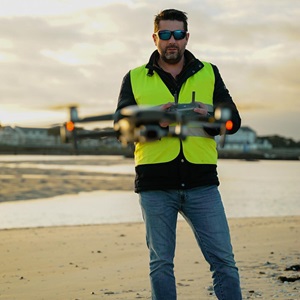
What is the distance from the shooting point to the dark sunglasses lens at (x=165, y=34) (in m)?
4.15

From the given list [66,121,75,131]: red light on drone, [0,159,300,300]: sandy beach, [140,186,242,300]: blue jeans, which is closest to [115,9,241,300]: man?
[140,186,242,300]: blue jeans

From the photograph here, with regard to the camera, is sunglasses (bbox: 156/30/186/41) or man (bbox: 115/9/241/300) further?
man (bbox: 115/9/241/300)

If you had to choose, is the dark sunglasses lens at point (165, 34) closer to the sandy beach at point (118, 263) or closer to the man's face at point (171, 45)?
the man's face at point (171, 45)

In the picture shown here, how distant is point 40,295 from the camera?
7145 mm

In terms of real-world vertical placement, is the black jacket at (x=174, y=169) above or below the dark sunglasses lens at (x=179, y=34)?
below

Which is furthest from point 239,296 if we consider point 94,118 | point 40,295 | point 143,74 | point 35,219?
point 35,219

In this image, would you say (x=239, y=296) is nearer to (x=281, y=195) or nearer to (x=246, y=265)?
(x=246, y=265)

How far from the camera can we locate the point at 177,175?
14.5ft

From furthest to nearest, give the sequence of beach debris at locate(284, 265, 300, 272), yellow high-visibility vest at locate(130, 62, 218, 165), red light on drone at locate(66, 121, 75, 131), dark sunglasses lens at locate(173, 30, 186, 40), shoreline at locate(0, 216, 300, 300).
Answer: beach debris at locate(284, 265, 300, 272), shoreline at locate(0, 216, 300, 300), yellow high-visibility vest at locate(130, 62, 218, 165), dark sunglasses lens at locate(173, 30, 186, 40), red light on drone at locate(66, 121, 75, 131)

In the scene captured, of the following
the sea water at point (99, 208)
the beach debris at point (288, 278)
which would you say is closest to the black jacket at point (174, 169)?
the beach debris at point (288, 278)

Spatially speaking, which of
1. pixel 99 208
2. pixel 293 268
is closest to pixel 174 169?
pixel 293 268

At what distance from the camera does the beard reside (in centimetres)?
427

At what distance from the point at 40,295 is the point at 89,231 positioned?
19.9 feet

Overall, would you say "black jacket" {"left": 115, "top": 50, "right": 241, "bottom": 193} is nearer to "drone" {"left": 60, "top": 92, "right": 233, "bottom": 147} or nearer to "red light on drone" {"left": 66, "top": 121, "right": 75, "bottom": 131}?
"drone" {"left": 60, "top": 92, "right": 233, "bottom": 147}
